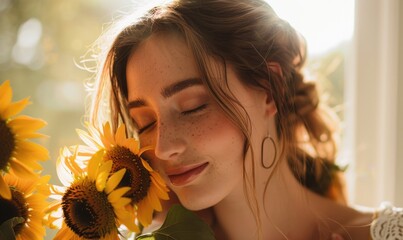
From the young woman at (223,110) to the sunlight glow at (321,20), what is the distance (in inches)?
7.2

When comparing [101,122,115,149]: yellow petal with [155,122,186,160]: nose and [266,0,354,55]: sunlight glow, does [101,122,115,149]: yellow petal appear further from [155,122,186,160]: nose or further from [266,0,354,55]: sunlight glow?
[266,0,354,55]: sunlight glow

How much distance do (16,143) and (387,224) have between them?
692mm

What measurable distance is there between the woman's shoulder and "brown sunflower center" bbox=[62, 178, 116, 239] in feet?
1.71

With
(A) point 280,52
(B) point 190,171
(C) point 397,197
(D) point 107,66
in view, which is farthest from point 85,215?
(C) point 397,197

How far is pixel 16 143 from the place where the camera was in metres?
0.62

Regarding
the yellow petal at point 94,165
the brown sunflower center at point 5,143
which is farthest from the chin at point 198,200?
the brown sunflower center at point 5,143

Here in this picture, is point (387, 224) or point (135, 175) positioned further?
point (387, 224)

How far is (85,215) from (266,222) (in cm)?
40

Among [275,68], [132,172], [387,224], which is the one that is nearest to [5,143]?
[132,172]

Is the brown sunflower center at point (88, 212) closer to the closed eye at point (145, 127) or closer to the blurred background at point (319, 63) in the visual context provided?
the closed eye at point (145, 127)

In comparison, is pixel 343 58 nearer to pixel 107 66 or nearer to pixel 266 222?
pixel 266 222

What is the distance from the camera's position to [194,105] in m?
0.84

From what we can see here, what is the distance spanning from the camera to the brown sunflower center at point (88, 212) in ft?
2.29

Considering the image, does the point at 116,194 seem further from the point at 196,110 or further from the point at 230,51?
the point at 230,51
